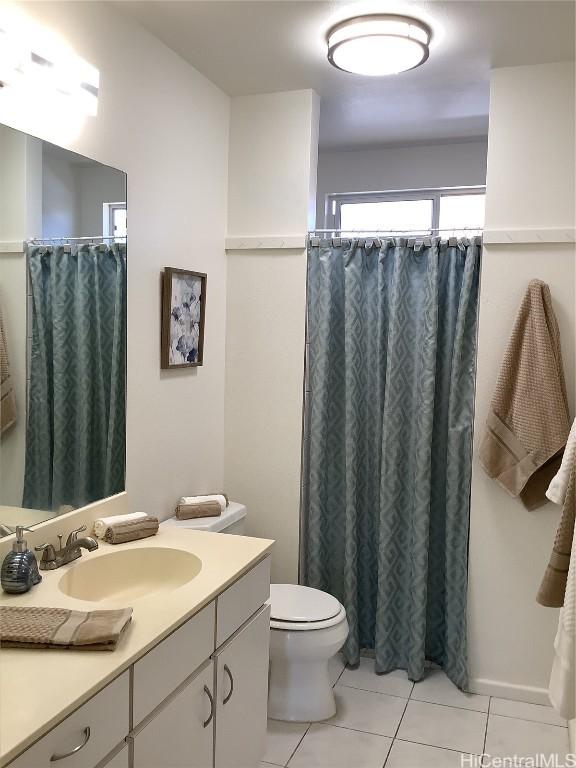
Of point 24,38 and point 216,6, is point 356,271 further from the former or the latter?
point 24,38

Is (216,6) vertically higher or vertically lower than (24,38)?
higher

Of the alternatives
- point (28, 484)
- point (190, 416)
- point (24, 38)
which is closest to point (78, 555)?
point (28, 484)

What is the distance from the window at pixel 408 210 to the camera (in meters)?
3.96

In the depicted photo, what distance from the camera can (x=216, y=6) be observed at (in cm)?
218

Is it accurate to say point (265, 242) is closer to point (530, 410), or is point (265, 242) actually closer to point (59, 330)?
point (59, 330)

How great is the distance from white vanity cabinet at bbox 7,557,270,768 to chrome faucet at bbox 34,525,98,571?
46 centimetres

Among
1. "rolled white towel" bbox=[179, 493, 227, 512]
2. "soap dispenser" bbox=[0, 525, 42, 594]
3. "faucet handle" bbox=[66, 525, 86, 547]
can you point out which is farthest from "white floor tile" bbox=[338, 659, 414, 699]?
"soap dispenser" bbox=[0, 525, 42, 594]

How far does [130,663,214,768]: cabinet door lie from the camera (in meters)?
1.49

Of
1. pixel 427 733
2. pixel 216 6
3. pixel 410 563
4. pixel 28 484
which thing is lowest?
pixel 427 733

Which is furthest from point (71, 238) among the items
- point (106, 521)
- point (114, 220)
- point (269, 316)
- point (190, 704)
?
point (190, 704)

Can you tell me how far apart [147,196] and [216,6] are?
68 centimetres

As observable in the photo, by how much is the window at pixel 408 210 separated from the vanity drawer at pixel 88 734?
3184mm

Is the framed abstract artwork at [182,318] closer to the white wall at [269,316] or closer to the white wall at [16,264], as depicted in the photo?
the white wall at [269,316]

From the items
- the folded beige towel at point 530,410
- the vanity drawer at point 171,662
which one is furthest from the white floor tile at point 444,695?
the vanity drawer at point 171,662
